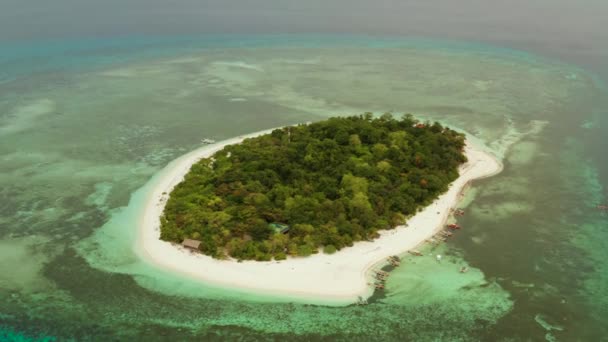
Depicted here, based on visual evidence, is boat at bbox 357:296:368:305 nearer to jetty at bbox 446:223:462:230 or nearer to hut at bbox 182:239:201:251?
jetty at bbox 446:223:462:230

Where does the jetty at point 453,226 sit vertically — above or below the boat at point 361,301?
above

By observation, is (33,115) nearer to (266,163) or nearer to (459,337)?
(266,163)

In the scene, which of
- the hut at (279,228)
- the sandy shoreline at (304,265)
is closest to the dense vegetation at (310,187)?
the hut at (279,228)

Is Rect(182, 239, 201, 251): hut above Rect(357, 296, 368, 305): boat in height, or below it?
above

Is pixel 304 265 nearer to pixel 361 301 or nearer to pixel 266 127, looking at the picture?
pixel 361 301

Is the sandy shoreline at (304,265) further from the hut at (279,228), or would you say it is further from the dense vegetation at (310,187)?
the hut at (279,228)

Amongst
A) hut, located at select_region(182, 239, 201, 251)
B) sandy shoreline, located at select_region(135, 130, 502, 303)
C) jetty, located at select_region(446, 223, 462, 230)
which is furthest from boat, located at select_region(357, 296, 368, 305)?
hut, located at select_region(182, 239, 201, 251)
